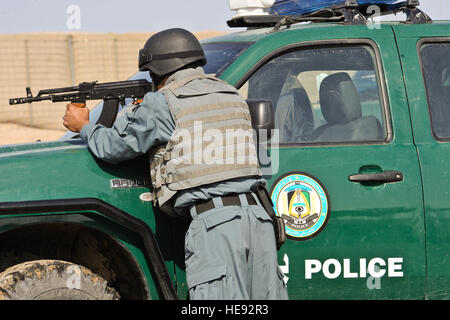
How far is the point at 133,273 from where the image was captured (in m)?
3.59

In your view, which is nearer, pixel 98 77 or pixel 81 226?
pixel 81 226

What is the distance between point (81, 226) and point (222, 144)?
0.75 meters

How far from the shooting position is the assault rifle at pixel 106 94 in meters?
3.81

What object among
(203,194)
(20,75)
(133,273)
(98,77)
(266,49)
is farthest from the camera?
(98,77)

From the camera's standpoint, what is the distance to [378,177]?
147 inches

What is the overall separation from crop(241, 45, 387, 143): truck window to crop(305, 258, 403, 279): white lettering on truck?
0.59m

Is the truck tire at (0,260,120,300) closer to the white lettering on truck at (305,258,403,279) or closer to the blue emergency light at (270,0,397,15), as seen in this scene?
the white lettering on truck at (305,258,403,279)

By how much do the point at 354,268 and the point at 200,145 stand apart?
38.1 inches

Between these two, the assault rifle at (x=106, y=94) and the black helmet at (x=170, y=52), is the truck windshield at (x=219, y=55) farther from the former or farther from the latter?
the black helmet at (x=170, y=52)

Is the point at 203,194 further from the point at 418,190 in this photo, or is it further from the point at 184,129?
the point at 418,190

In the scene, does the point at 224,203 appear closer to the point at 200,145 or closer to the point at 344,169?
the point at 200,145

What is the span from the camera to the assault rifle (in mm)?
3807

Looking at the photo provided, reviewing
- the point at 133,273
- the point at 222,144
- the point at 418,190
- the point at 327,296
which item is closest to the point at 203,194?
the point at 222,144

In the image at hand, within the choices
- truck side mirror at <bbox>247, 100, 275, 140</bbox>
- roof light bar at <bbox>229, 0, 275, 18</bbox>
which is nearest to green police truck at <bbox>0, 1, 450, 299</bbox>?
truck side mirror at <bbox>247, 100, 275, 140</bbox>
